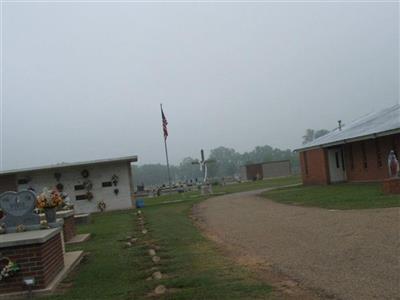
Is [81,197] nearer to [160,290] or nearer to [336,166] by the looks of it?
[336,166]

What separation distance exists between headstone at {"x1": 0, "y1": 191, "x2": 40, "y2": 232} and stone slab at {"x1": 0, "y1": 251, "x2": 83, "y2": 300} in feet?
3.06

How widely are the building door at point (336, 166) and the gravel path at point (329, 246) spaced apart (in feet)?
60.5

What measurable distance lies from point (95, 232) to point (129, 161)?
41.6 feet

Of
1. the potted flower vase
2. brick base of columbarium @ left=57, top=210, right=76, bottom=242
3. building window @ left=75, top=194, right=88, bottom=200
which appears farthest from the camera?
building window @ left=75, top=194, right=88, bottom=200

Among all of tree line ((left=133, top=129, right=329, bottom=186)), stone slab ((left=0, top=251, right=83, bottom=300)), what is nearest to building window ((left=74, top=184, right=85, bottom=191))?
stone slab ((left=0, top=251, right=83, bottom=300))

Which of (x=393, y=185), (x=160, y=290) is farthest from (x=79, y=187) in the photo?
(x=160, y=290)

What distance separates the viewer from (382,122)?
28.2 meters

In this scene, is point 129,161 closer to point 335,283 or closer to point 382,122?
point 382,122

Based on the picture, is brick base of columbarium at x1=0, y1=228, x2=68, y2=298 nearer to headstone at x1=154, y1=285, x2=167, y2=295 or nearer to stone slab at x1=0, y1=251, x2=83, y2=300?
stone slab at x1=0, y1=251, x2=83, y2=300

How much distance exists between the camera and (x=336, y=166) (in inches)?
1346

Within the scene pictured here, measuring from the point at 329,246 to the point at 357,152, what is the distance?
74.1ft

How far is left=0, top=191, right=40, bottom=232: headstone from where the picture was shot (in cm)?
924

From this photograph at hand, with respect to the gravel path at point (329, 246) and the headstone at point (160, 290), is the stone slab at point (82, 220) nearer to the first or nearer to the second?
the gravel path at point (329, 246)

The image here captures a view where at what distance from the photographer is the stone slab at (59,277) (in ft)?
24.8
